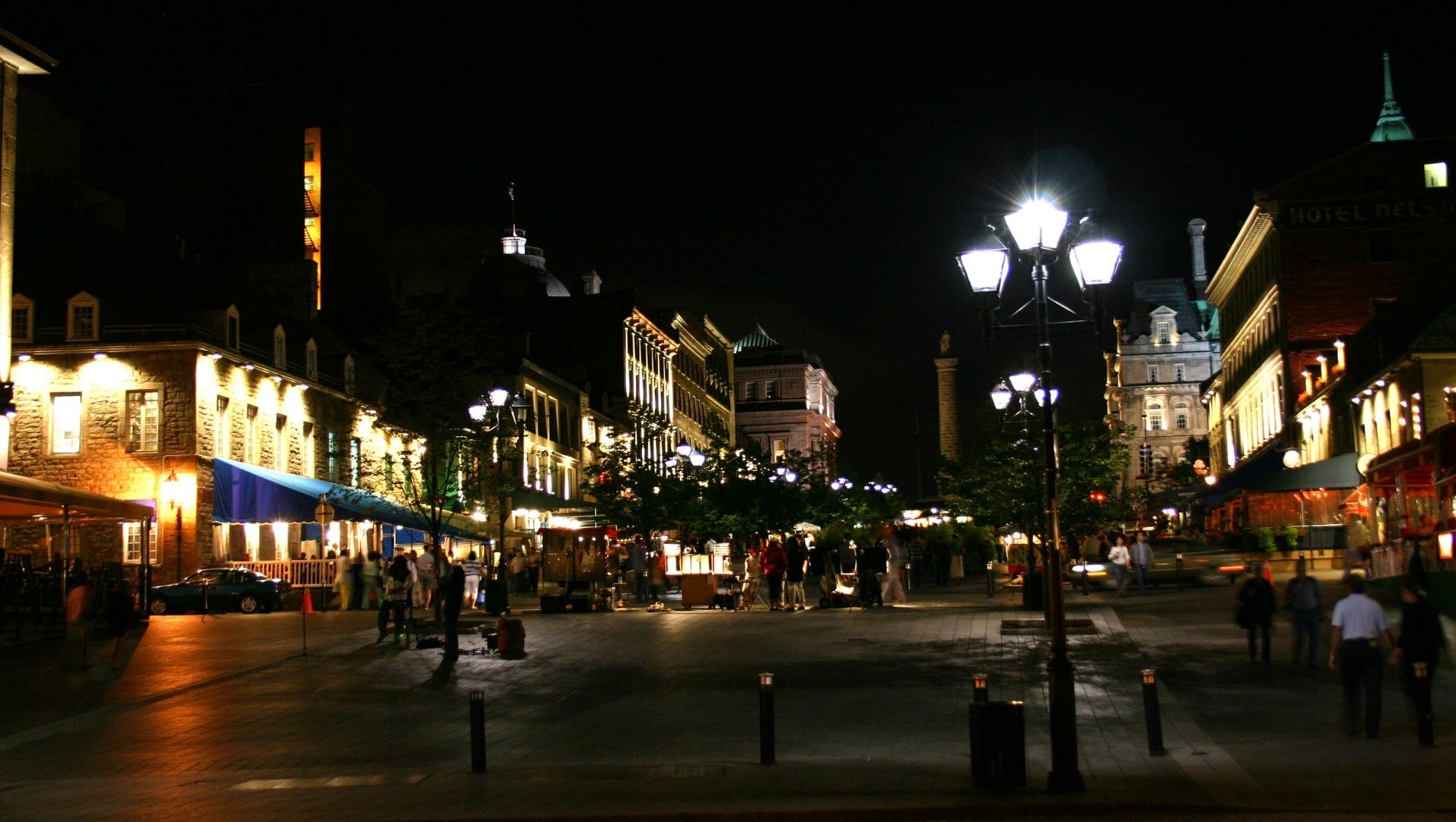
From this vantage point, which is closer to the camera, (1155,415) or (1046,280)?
(1046,280)

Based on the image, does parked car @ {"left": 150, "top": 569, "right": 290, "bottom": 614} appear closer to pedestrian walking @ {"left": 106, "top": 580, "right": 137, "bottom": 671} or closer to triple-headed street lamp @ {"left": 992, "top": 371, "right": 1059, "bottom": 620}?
pedestrian walking @ {"left": 106, "top": 580, "right": 137, "bottom": 671}

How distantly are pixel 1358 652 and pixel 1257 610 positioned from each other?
5510mm

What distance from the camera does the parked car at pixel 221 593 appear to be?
121 feet

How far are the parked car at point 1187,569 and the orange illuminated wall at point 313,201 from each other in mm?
42084

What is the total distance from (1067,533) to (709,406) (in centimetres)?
7069

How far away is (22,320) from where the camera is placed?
39969 millimetres

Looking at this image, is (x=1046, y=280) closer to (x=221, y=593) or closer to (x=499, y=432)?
(x=499, y=432)

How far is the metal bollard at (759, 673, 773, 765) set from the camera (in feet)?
42.8

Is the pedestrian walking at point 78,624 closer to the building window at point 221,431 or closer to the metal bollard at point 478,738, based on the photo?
the metal bollard at point 478,738

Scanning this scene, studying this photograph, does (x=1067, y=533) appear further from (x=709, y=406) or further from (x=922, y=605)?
(x=709, y=406)

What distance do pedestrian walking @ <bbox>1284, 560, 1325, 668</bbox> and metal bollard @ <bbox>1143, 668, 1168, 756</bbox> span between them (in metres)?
6.73

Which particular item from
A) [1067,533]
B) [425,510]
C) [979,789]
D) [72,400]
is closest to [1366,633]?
[979,789]

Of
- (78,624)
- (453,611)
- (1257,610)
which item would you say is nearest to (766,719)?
(1257,610)

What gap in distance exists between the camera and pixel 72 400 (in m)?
39.8
